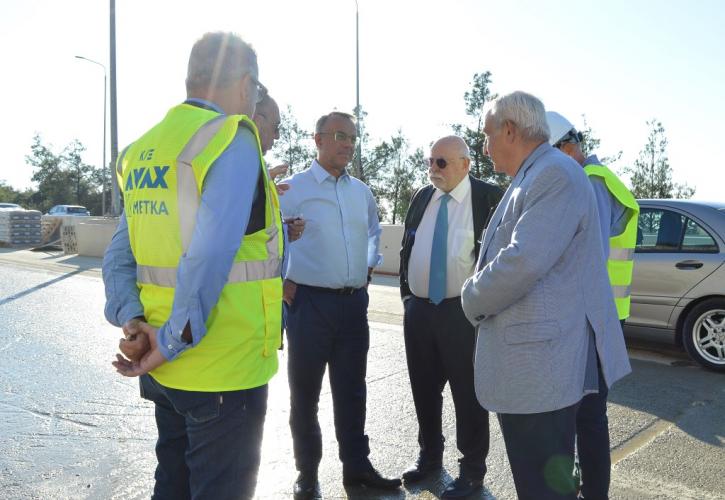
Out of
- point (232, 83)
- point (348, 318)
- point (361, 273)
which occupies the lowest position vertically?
point (348, 318)

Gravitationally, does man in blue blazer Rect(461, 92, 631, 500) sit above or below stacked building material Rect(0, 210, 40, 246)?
above

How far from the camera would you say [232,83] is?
2.01 metres

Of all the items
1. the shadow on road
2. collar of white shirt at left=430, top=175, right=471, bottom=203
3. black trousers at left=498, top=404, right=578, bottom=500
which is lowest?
the shadow on road

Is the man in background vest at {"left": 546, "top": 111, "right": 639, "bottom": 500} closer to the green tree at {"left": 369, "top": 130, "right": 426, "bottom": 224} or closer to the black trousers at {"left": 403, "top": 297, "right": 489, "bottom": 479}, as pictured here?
the black trousers at {"left": 403, "top": 297, "right": 489, "bottom": 479}

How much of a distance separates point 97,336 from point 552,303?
678 centimetres

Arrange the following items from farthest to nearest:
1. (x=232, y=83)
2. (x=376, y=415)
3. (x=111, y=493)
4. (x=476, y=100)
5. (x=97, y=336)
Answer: (x=476, y=100)
(x=97, y=336)
(x=376, y=415)
(x=111, y=493)
(x=232, y=83)

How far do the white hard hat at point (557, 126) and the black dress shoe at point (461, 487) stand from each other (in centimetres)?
182

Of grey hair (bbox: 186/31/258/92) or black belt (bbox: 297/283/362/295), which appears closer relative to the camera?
grey hair (bbox: 186/31/258/92)

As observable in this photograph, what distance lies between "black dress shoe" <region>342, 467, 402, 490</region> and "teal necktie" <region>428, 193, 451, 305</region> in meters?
1.00

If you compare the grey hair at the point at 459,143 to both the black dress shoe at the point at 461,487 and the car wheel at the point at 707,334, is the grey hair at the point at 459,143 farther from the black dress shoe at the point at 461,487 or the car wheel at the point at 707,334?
the car wheel at the point at 707,334

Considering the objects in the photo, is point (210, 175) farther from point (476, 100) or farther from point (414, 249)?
point (476, 100)

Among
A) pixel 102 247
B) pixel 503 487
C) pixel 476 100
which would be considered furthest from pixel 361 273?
pixel 476 100

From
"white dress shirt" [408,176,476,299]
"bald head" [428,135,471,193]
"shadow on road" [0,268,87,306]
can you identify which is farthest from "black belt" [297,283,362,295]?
"shadow on road" [0,268,87,306]

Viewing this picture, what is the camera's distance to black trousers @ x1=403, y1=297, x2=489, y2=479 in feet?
11.4
